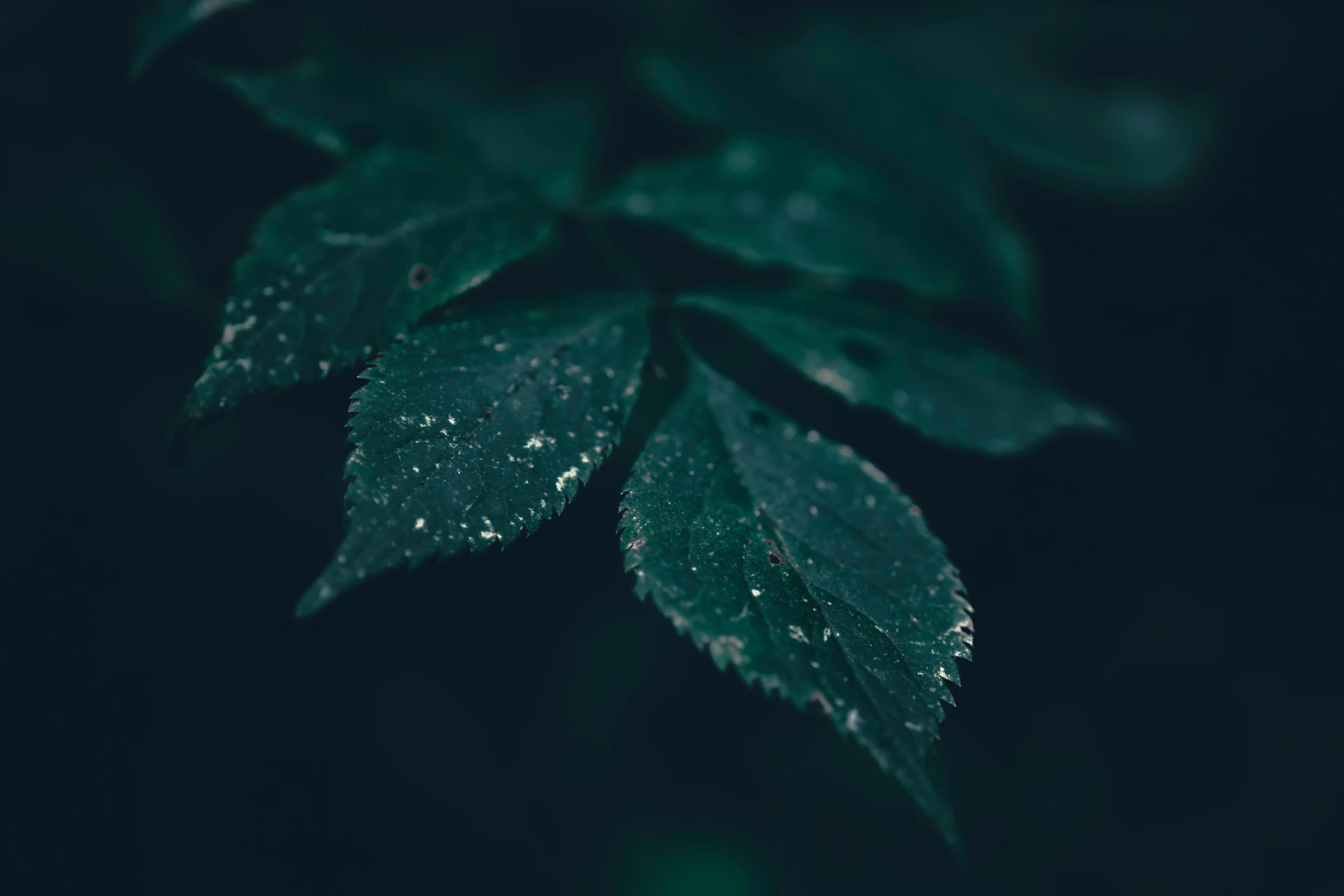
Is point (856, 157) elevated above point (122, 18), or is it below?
below

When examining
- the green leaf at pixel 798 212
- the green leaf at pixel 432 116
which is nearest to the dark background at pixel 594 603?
the green leaf at pixel 432 116

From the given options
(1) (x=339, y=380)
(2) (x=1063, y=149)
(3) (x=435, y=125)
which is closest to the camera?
(1) (x=339, y=380)

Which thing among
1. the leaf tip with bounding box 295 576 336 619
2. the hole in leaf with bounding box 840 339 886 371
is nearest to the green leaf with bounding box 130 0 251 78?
the leaf tip with bounding box 295 576 336 619

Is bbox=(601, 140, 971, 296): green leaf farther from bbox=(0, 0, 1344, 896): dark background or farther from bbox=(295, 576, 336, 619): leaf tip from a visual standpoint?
bbox=(295, 576, 336, 619): leaf tip

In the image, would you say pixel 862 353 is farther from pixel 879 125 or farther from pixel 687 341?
pixel 879 125

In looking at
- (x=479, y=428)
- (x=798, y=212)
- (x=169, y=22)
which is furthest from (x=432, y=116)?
(x=479, y=428)

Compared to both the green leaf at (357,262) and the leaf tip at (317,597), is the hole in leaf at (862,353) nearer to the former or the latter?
the green leaf at (357,262)

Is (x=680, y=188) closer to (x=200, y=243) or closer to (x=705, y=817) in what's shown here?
(x=200, y=243)

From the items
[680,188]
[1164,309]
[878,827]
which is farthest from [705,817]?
[1164,309]
